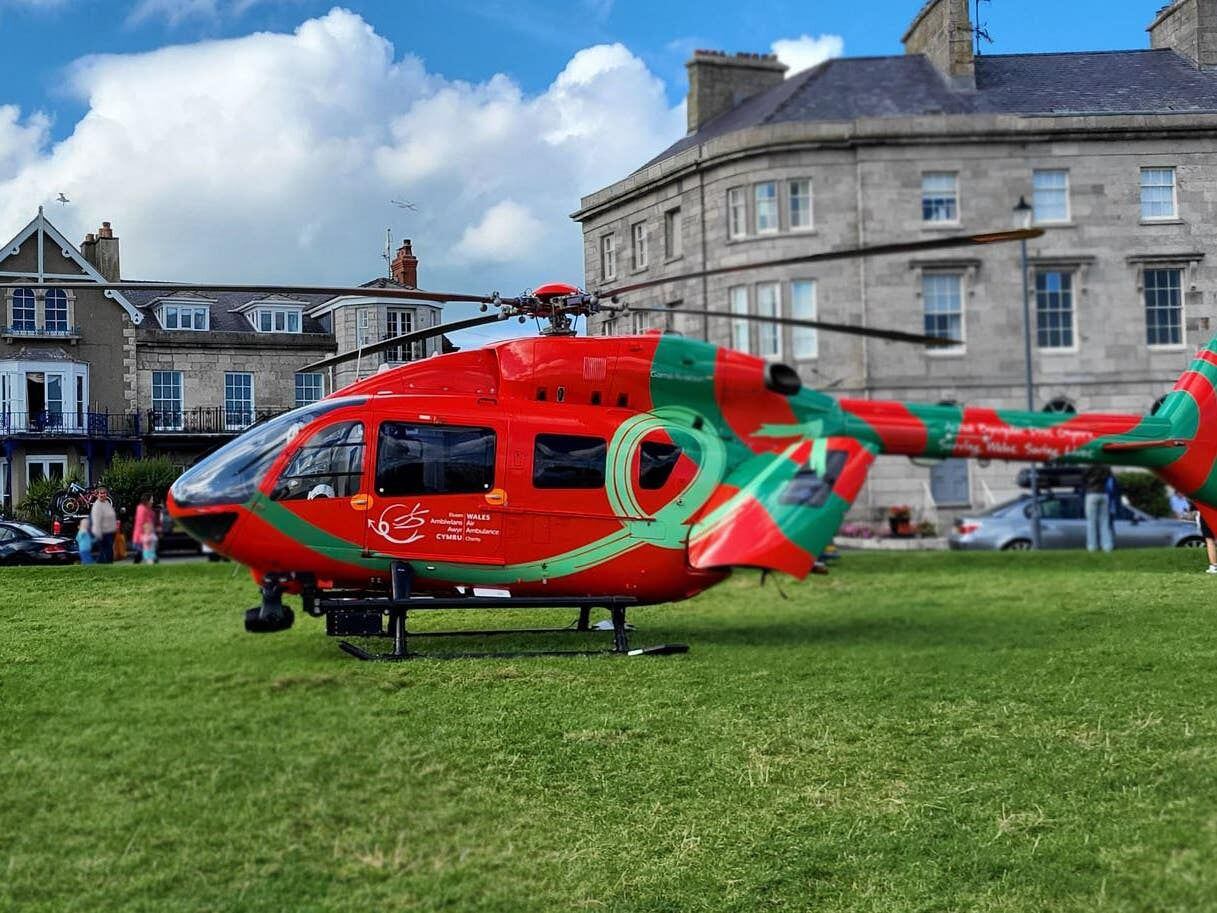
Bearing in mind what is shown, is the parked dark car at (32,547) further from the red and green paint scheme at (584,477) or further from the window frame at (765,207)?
the window frame at (765,207)

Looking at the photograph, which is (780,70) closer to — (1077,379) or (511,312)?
(1077,379)

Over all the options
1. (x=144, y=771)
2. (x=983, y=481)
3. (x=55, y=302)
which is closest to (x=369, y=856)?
(x=144, y=771)

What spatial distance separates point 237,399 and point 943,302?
75.6 feet

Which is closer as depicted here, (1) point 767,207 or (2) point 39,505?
(2) point 39,505

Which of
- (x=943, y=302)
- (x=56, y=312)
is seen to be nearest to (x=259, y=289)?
(x=943, y=302)

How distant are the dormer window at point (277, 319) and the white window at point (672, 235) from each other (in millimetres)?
13342

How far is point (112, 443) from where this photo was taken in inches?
1528

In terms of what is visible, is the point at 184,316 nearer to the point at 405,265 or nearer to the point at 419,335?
the point at 405,265

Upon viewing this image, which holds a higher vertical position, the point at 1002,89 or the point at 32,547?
the point at 1002,89

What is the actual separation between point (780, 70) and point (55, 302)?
27.2 meters

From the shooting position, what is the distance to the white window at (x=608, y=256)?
140ft

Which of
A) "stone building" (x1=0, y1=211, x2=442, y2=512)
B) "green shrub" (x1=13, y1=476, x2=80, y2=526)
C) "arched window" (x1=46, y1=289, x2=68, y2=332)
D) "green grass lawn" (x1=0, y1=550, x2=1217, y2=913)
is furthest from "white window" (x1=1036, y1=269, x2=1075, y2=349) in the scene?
"arched window" (x1=46, y1=289, x2=68, y2=332)

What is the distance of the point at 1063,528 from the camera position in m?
25.1

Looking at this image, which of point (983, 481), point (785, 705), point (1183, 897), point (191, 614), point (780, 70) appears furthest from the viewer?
point (780, 70)
